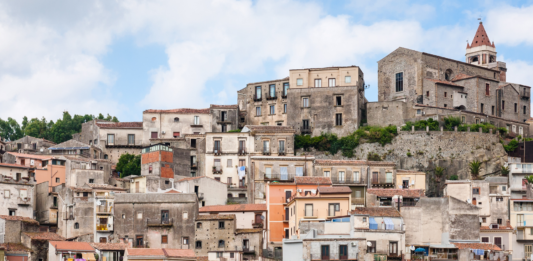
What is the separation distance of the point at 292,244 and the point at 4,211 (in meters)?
26.2

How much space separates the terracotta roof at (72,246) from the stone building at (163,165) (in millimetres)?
14197

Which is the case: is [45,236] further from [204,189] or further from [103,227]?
[204,189]

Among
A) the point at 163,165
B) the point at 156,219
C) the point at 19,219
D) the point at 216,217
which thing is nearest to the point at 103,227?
the point at 156,219

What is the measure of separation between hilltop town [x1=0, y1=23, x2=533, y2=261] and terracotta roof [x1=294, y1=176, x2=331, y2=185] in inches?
8.2

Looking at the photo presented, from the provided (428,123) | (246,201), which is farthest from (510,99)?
(246,201)

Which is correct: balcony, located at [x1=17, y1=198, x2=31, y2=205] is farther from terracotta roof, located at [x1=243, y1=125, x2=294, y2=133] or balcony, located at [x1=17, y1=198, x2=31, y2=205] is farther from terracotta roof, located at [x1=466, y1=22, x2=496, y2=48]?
terracotta roof, located at [x1=466, y1=22, x2=496, y2=48]

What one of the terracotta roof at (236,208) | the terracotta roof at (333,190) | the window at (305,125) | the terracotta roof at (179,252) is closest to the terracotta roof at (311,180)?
the terracotta roof at (333,190)

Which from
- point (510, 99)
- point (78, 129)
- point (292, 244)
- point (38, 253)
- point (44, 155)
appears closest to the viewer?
point (292, 244)

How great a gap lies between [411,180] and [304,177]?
42.6 ft

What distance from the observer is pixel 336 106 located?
8844 cm

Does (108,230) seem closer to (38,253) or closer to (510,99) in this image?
(38,253)

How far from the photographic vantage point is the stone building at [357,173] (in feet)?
242

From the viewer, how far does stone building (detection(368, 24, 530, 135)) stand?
291 feet

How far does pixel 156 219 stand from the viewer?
6462 cm
